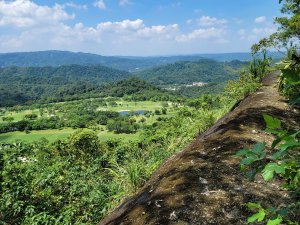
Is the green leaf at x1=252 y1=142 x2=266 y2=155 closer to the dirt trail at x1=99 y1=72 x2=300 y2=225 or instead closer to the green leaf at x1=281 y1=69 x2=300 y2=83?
the green leaf at x1=281 y1=69 x2=300 y2=83

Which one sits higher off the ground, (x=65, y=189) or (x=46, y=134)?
(x=65, y=189)

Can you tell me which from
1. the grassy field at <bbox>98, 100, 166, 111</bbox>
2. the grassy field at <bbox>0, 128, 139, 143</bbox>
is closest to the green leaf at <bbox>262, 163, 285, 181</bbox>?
the grassy field at <bbox>0, 128, 139, 143</bbox>

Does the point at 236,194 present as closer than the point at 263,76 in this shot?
Yes

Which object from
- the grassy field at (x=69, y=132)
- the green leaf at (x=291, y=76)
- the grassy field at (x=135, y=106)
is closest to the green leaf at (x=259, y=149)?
the green leaf at (x=291, y=76)

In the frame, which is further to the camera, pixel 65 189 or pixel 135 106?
pixel 135 106

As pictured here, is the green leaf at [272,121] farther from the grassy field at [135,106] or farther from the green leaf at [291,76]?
the grassy field at [135,106]

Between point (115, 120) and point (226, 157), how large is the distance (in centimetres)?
10559

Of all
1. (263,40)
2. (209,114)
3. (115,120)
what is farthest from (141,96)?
(209,114)

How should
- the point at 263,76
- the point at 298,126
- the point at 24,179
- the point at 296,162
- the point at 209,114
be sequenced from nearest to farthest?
1. the point at 296,162
2. the point at 298,126
3. the point at 24,179
4. the point at 209,114
5. the point at 263,76

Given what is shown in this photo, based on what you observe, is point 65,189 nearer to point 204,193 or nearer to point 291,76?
point 204,193

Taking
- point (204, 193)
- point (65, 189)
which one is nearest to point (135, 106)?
point (65, 189)

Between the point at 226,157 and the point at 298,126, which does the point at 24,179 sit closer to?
the point at 226,157

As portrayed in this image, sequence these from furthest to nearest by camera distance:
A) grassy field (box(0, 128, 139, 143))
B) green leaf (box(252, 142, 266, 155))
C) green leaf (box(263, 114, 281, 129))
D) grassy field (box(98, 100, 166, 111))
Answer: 1. grassy field (box(98, 100, 166, 111))
2. grassy field (box(0, 128, 139, 143))
3. green leaf (box(252, 142, 266, 155))
4. green leaf (box(263, 114, 281, 129))

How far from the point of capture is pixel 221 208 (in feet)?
9.18
